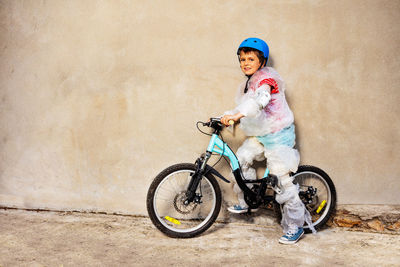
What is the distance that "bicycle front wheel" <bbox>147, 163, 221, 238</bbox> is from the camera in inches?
131

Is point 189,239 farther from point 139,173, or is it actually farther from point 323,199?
point 323,199

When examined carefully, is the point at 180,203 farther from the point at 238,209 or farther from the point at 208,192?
the point at 238,209

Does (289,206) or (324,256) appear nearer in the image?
(324,256)

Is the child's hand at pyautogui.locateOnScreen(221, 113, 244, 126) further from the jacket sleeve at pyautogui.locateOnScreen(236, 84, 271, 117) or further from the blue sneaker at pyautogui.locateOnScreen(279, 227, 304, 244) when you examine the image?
the blue sneaker at pyautogui.locateOnScreen(279, 227, 304, 244)

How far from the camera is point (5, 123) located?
411cm

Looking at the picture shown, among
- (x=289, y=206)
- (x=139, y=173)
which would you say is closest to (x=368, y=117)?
(x=289, y=206)

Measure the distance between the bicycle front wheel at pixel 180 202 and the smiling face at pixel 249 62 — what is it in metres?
0.99

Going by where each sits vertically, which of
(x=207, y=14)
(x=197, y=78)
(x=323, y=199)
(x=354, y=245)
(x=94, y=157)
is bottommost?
(x=354, y=245)

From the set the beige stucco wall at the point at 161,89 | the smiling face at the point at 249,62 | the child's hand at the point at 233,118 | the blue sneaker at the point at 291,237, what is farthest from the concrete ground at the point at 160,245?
the smiling face at the point at 249,62

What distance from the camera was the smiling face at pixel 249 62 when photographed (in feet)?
11.2

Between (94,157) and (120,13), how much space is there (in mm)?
1494

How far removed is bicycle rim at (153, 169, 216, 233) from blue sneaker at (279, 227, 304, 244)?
2.20 ft

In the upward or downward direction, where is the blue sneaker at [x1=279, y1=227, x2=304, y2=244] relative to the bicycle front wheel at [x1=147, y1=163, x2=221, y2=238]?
downward

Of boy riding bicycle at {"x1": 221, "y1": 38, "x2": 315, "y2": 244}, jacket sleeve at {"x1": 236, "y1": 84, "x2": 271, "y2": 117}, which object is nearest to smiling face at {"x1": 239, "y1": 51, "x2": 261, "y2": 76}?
boy riding bicycle at {"x1": 221, "y1": 38, "x2": 315, "y2": 244}
